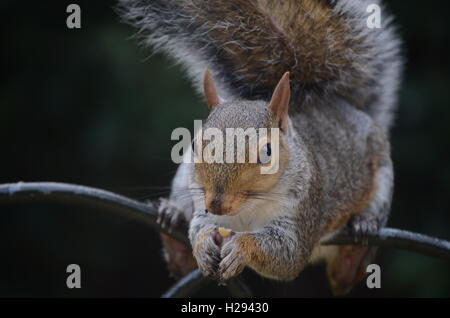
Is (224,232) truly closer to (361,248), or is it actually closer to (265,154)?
(265,154)

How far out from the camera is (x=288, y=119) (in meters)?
1.16

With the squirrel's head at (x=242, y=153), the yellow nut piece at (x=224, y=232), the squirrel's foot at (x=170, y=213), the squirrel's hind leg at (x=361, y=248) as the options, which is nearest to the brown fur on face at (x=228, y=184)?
the squirrel's head at (x=242, y=153)

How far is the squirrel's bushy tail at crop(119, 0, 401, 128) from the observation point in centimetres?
139

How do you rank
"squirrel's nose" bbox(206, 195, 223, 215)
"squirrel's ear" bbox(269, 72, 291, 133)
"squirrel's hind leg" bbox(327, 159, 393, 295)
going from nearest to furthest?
"squirrel's nose" bbox(206, 195, 223, 215)
"squirrel's ear" bbox(269, 72, 291, 133)
"squirrel's hind leg" bbox(327, 159, 393, 295)

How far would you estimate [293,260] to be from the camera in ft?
3.94

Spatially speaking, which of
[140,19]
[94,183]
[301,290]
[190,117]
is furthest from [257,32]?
[301,290]

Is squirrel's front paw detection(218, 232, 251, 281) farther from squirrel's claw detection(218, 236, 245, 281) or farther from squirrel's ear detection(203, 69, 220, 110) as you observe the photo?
squirrel's ear detection(203, 69, 220, 110)

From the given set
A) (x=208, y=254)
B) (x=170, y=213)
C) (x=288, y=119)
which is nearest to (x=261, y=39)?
(x=288, y=119)

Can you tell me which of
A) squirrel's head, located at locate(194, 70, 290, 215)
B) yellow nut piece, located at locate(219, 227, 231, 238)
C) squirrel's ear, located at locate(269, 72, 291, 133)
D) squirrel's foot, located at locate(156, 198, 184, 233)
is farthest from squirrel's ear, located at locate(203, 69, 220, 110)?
squirrel's foot, located at locate(156, 198, 184, 233)

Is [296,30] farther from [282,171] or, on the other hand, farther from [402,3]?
[402,3]

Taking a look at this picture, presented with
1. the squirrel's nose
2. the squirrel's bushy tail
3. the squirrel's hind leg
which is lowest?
the squirrel's hind leg

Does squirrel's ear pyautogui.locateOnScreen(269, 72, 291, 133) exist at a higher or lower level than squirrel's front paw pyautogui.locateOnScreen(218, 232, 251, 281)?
higher

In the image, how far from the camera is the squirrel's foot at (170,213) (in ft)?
4.58

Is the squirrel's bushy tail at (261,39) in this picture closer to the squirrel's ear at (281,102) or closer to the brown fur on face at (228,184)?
the squirrel's ear at (281,102)
